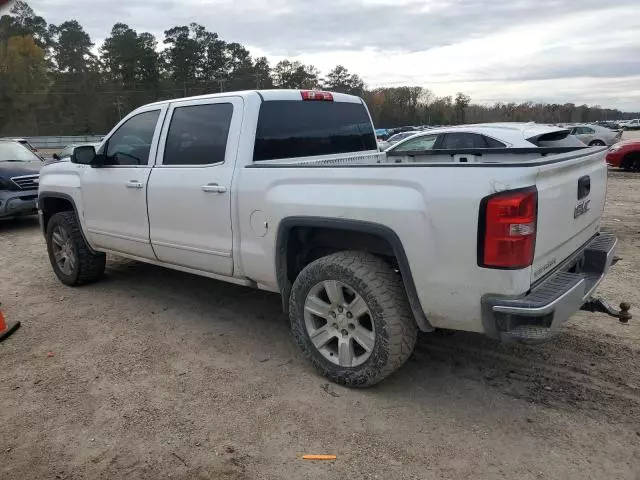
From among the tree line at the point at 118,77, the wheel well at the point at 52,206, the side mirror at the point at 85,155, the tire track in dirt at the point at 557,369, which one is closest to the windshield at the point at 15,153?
the wheel well at the point at 52,206

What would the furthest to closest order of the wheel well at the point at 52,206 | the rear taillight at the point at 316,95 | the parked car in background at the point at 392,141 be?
the parked car in background at the point at 392,141 → the wheel well at the point at 52,206 → the rear taillight at the point at 316,95

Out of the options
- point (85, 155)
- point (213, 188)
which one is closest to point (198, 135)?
point (213, 188)

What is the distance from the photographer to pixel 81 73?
78688 millimetres

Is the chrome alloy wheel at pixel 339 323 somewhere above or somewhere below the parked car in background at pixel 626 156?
above

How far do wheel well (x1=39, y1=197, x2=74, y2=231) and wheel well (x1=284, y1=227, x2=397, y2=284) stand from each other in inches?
139

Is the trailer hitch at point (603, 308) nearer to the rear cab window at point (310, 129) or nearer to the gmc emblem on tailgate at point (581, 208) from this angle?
the gmc emblem on tailgate at point (581, 208)

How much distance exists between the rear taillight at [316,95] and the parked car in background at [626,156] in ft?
50.7

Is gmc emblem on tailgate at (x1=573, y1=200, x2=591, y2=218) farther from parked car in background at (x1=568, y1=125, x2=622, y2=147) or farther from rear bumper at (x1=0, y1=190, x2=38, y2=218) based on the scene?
parked car in background at (x1=568, y1=125, x2=622, y2=147)

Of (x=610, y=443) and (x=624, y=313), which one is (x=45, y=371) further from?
(x=624, y=313)

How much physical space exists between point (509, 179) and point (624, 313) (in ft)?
5.04

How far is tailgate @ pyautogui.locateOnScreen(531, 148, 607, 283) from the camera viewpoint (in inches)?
116

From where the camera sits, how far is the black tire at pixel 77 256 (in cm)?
592

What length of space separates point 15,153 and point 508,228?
37.0 ft

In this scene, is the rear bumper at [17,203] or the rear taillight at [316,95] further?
the rear bumper at [17,203]
